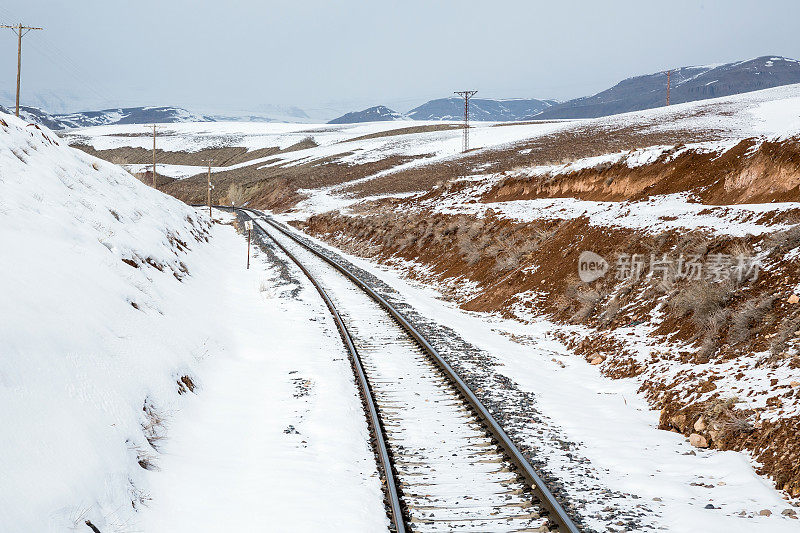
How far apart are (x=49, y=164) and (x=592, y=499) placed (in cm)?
1789

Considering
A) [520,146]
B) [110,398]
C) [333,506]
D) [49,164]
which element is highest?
[520,146]

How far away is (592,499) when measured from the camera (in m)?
6.23

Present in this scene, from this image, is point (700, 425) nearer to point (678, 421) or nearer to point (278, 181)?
point (678, 421)

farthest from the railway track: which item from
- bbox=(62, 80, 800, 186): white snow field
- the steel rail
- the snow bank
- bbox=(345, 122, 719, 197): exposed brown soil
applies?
bbox=(345, 122, 719, 197): exposed brown soil

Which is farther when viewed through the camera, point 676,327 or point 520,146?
point 520,146

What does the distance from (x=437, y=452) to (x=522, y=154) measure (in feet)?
186

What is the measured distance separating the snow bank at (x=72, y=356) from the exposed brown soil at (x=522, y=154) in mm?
37114

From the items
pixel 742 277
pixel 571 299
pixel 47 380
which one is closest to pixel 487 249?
pixel 571 299

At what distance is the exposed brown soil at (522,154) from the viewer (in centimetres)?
4978

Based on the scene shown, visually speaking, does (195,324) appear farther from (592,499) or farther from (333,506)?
(592,499)

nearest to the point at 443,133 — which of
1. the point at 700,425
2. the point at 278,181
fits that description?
the point at 278,181

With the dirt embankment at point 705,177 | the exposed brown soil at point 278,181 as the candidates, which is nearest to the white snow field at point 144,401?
the dirt embankment at point 705,177

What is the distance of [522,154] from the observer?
198 ft
